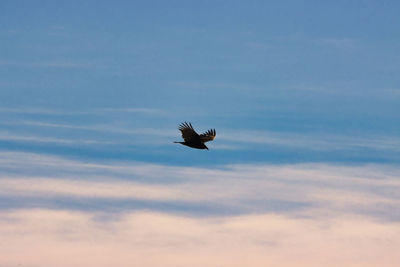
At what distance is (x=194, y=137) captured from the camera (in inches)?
7692

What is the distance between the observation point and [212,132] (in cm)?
19725

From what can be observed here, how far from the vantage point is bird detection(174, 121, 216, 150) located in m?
193

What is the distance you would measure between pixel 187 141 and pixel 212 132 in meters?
3.48

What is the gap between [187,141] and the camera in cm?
19588

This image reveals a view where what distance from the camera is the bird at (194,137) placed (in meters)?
193
